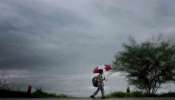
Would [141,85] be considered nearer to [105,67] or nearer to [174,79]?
[174,79]

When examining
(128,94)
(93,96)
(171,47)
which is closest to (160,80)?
(171,47)

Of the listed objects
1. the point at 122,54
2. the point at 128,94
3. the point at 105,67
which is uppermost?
the point at 122,54

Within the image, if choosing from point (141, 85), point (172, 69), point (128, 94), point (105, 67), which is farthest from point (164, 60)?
point (105, 67)

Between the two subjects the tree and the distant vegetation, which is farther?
the tree

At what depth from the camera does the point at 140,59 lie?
115 feet

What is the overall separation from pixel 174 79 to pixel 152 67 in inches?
103

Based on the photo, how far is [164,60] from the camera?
1358 inches

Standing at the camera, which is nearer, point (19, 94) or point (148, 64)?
point (19, 94)

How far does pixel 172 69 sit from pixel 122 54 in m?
5.31

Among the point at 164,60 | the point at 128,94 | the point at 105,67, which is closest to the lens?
the point at 105,67

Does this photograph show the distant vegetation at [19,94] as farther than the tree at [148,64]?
No

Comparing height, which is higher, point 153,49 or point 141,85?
point 153,49

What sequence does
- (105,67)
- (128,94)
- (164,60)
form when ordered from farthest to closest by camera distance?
(164,60), (128,94), (105,67)

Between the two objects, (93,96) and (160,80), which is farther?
(160,80)
